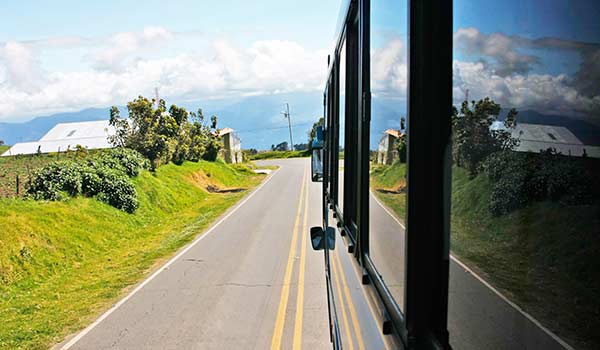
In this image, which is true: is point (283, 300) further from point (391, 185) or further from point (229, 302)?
point (391, 185)

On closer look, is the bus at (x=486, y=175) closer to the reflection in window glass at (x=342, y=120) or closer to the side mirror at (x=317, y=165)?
the reflection in window glass at (x=342, y=120)

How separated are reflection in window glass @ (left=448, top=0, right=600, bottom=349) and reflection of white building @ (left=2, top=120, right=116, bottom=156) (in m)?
51.9

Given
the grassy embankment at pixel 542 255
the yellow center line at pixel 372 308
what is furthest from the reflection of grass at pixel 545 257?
the yellow center line at pixel 372 308

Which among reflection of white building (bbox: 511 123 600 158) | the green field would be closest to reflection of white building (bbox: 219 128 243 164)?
the green field

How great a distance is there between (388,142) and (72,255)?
13.6m

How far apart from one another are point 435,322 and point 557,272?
0.64 m

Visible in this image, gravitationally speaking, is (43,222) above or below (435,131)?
below

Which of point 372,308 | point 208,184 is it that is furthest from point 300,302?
point 208,184

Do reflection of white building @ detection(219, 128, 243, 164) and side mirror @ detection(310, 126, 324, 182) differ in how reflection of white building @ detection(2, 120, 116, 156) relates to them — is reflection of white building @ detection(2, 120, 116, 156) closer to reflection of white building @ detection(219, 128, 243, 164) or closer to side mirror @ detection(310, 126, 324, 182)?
reflection of white building @ detection(219, 128, 243, 164)

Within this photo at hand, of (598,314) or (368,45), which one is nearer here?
(598,314)

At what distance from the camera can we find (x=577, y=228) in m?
0.96

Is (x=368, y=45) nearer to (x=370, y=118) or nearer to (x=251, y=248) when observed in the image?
(x=370, y=118)

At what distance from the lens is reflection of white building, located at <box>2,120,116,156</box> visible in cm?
5206

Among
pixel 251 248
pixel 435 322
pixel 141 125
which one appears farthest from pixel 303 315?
pixel 141 125
